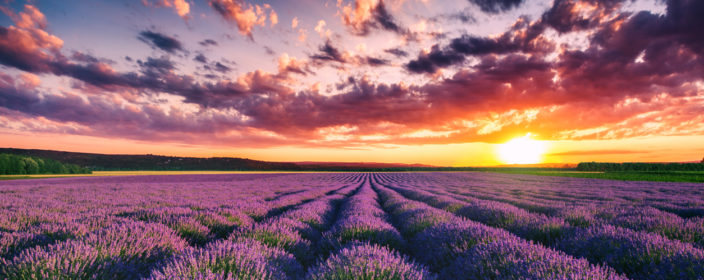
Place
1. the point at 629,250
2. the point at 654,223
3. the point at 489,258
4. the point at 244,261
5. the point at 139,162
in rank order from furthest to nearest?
1. the point at 139,162
2. the point at 654,223
3. the point at 629,250
4. the point at 489,258
5. the point at 244,261

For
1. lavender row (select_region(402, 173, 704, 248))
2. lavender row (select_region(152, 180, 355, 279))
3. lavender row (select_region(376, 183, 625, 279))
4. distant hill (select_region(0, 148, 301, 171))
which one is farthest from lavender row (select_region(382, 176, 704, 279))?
distant hill (select_region(0, 148, 301, 171))

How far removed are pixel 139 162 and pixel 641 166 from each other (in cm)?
13102

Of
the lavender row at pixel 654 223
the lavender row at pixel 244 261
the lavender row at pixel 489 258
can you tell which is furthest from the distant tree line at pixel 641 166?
the lavender row at pixel 244 261

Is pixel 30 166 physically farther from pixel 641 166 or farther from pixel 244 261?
pixel 641 166

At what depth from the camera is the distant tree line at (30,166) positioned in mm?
38625

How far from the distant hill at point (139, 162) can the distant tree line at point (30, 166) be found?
12169mm

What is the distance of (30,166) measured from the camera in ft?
137

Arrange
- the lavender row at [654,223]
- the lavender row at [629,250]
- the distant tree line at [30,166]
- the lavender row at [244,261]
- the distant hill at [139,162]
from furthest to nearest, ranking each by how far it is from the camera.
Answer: the distant hill at [139,162], the distant tree line at [30,166], the lavender row at [654,223], the lavender row at [629,250], the lavender row at [244,261]

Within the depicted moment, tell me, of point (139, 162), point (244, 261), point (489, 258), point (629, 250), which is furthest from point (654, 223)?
point (139, 162)

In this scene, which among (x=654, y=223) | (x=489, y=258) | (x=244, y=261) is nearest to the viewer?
(x=244, y=261)

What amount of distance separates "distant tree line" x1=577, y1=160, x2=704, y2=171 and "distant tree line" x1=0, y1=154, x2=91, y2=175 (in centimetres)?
12343

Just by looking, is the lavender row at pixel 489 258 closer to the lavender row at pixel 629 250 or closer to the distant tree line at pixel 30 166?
the lavender row at pixel 629 250

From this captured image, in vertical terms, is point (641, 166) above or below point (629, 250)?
below

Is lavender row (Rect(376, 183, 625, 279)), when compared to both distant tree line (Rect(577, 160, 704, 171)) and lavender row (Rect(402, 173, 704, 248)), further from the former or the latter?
distant tree line (Rect(577, 160, 704, 171))
